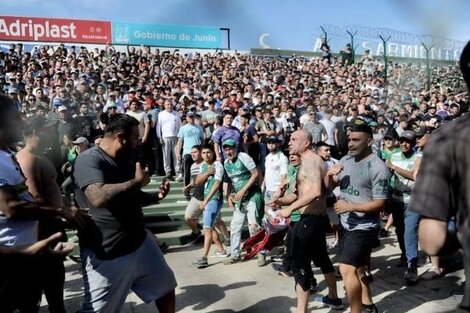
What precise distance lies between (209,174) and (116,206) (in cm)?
348

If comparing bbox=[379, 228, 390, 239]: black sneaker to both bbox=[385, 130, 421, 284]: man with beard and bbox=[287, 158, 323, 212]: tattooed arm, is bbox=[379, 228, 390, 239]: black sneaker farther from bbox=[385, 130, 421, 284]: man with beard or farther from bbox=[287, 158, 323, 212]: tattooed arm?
bbox=[287, 158, 323, 212]: tattooed arm

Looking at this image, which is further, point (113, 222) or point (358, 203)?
point (358, 203)

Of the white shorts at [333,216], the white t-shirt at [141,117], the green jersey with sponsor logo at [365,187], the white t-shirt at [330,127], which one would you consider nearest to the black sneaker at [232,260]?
the white shorts at [333,216]

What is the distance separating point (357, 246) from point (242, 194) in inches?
96.1

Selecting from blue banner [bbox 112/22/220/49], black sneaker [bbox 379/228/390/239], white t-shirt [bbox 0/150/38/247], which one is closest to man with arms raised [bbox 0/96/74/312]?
white t-shirt [bbox 0/150/38/247]

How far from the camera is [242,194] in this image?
642cm

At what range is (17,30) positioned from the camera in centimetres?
2117

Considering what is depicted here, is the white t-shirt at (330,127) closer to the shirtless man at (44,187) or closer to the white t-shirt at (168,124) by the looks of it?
the white t-shirt at (168,124)

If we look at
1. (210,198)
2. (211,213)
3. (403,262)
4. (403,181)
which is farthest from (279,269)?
(403,181)

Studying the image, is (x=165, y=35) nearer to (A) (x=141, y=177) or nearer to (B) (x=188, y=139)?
(B) (x=188, y=139)

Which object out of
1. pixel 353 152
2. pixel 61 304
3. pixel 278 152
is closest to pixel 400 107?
pixel 278 152

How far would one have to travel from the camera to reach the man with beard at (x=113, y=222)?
3.21 meters

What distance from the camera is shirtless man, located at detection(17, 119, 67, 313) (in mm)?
3742

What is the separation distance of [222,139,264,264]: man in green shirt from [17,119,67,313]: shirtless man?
2.62 m
